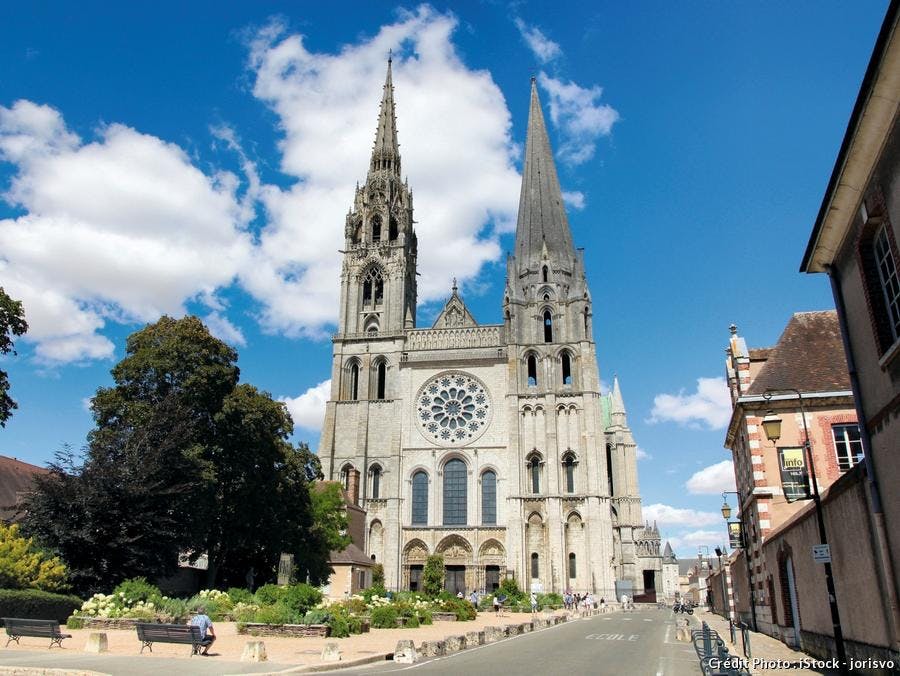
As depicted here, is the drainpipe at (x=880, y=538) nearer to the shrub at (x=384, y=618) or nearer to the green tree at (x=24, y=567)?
the shrub at (x=384, y=618)

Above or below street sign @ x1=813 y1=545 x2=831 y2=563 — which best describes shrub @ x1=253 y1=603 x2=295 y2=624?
below

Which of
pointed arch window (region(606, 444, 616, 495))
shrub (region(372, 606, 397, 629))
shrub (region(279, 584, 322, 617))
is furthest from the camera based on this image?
pointed arch window (region(606, 444, 616, 495))

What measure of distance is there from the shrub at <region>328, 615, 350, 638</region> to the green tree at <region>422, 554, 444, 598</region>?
77.1ft

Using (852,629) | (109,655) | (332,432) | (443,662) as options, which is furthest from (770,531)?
(332,432)

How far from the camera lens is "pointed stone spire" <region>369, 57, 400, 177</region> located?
213 ft

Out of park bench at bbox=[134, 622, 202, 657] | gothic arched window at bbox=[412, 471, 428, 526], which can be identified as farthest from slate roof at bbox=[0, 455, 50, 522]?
gothic arched window at bbox=[412, 471, 428, 526]

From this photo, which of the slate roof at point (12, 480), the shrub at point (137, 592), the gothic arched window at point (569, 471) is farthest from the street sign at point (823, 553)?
the gothic arched window at point (569, 471)

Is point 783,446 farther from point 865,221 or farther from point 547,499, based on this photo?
point 547,499

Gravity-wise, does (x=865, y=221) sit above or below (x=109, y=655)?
above

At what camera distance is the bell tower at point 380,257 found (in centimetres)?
5653

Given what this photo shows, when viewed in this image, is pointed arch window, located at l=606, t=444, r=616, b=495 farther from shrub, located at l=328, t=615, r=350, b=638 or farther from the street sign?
the street sign

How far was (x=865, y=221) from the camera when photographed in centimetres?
1006

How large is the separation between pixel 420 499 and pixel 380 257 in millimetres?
20363

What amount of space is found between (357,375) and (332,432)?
5.11 metres
